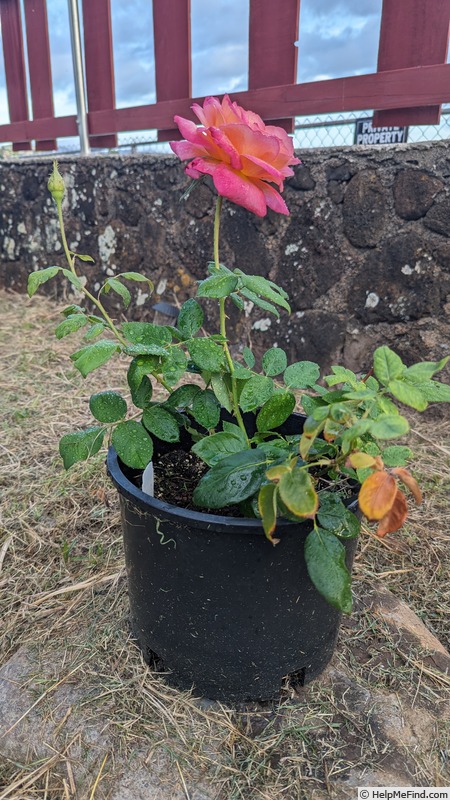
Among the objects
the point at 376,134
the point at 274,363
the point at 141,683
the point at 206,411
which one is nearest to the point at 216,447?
the point at 206,411

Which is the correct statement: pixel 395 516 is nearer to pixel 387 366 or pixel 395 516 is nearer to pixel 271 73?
pixel 387 366

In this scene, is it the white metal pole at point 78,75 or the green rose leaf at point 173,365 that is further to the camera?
the white metal pole at point 78,75

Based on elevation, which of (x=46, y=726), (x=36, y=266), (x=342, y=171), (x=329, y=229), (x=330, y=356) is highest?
(x=342, y=171)

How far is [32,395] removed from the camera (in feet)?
6.82

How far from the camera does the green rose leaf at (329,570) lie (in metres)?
0.71

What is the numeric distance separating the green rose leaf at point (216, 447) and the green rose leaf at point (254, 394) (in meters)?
0.05

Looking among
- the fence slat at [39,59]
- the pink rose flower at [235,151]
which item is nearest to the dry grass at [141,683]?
the pink rose flower at [235,151]

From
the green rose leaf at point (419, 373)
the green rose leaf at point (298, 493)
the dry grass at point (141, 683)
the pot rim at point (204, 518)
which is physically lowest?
the dry grass at point (141, 683)

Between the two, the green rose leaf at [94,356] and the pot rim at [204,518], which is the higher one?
the green rose leaf at [94,356]

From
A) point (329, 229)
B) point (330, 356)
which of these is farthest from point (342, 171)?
point (330, 356)

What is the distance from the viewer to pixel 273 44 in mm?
2111

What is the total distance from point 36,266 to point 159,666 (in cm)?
240

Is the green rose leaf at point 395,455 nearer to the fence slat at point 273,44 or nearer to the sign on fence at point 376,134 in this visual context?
the sign on fence at point 376,134

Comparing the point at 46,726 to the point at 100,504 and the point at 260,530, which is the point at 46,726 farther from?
the point at 100,504
